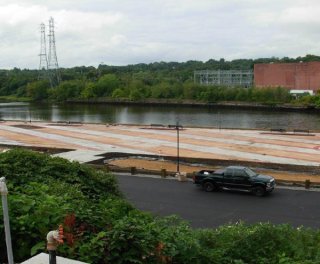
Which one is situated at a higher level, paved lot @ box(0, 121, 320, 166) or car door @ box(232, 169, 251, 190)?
car door @ box(232, 169, 251, 190)

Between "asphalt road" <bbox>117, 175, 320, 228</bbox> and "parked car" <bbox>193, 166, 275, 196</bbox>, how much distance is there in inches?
13.8

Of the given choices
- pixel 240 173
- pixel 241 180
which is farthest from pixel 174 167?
pixel 241 180

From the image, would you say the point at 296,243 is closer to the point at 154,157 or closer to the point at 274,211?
the point at 274,211

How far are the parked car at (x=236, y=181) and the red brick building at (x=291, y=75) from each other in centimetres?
10328

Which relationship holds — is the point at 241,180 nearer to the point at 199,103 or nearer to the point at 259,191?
the point at 259,191

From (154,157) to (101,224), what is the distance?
26.2m

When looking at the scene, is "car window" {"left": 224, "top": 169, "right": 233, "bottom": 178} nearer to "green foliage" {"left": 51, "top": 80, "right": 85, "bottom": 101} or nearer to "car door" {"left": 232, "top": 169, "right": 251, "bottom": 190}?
"car door" {"left": 232, "top": 169, "right": 251, "bottom": 190}

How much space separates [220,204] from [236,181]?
2.43 m

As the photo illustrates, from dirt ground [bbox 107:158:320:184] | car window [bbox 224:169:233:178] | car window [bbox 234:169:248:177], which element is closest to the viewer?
car window [bbox 234:169:248:177]

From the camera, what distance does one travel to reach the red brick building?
11956 centimetres

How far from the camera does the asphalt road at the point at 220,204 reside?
17.9 meters

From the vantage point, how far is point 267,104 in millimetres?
117625

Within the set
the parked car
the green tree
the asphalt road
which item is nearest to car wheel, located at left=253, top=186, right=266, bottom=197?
the parked car

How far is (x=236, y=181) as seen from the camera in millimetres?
22062
